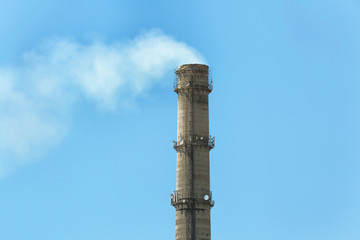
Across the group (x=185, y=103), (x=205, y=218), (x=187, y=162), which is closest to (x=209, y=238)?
(x=205, y=218)

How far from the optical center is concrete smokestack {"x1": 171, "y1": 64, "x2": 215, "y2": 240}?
11125 centimetres

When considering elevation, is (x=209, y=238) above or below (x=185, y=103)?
below

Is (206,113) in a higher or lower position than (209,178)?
higher

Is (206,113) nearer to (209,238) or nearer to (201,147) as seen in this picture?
(201,147)

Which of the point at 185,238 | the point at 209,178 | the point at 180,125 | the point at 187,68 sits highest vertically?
the point at 187,68

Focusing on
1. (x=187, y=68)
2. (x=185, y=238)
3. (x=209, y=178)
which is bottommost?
(x=185, y=238)

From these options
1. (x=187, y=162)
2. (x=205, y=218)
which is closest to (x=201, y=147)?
(x=187, y=162)

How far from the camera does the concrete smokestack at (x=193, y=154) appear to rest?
4380 inches

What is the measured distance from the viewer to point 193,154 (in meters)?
113

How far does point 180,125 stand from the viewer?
115125mm

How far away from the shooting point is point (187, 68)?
117 metres

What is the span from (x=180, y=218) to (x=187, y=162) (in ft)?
25.6

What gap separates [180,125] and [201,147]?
4458 mm

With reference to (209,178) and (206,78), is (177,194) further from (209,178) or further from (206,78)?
(206,78)
